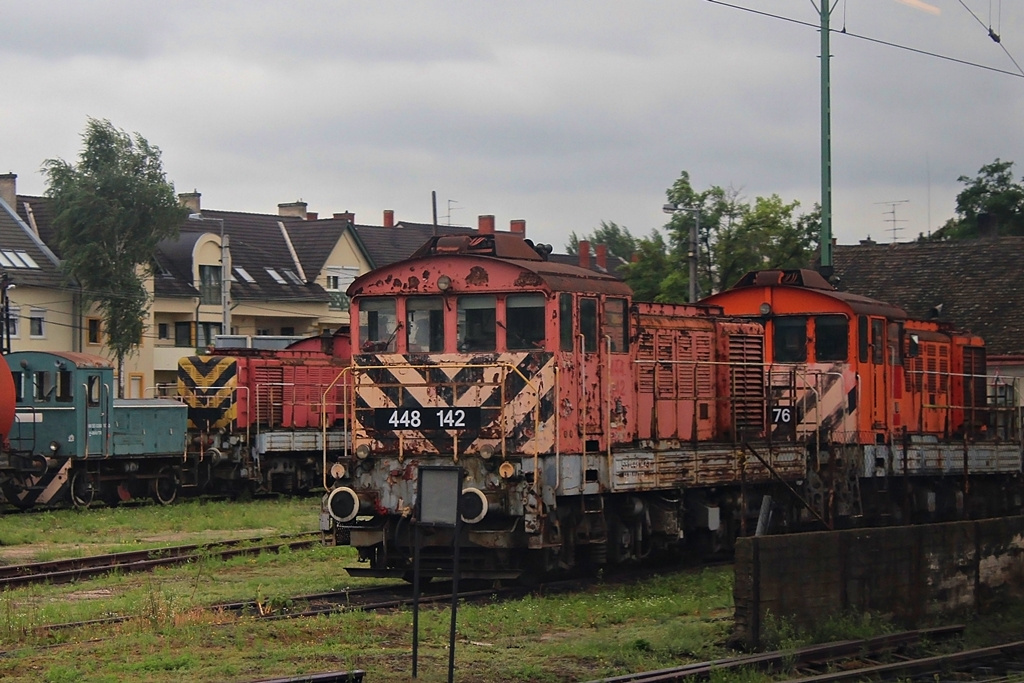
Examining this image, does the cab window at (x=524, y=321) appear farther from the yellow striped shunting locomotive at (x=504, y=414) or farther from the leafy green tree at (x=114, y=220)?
the leafy green tree at (x=114, y=220)

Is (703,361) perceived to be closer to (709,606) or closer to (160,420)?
(709,606)

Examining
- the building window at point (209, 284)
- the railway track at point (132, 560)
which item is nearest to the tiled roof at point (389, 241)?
the building window at point (209, 284)

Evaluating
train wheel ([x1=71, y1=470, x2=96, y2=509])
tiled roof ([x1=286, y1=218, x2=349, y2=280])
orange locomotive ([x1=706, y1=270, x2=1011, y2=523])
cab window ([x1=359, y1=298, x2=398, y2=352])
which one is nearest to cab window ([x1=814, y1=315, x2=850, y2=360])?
orange locomotive ([x1=706, y1=270, x2=1011, y2=523])

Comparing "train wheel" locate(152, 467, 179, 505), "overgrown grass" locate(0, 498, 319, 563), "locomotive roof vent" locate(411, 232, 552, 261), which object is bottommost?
"overgrown grass" locate(0, 498, 319, 563)

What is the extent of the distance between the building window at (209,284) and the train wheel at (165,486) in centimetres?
3192

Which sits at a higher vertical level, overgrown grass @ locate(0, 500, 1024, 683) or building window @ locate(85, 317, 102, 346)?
building window @ locate(85, 317, 102, 346)

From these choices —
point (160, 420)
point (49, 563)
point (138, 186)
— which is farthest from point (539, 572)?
point (138, 186)

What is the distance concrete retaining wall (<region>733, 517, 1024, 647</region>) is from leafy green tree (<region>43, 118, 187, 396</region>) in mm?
43594

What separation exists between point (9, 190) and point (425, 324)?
48.2 m

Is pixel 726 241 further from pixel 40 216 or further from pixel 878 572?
pixel 40 216

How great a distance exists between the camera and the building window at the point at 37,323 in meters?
55.0

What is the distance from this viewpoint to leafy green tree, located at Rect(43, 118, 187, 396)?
54.7 m

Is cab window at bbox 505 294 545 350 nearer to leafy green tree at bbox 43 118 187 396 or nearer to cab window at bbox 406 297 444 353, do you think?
cab window at bbox 406 297 444 353

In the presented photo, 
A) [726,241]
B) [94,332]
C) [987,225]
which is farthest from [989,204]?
[94,332]
